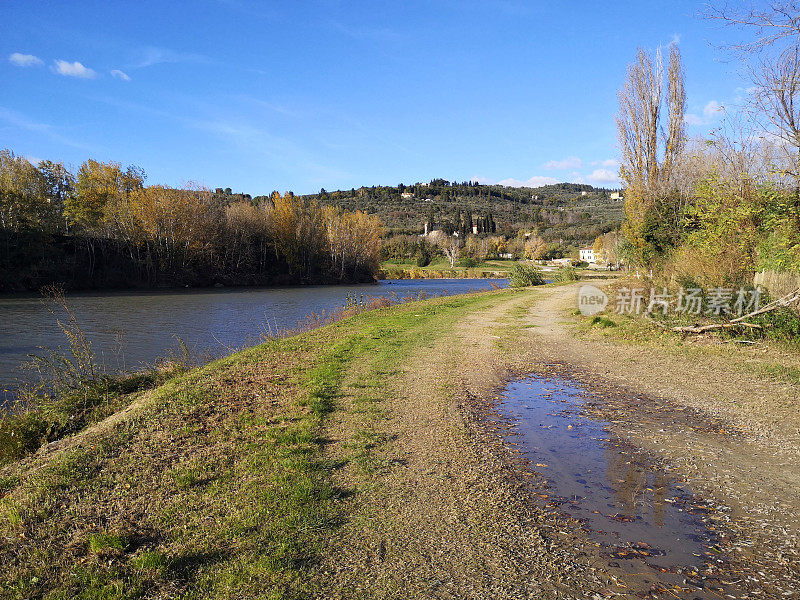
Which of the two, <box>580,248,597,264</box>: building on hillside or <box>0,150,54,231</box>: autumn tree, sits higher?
<box>0,150,54,231</box>: autumn tree

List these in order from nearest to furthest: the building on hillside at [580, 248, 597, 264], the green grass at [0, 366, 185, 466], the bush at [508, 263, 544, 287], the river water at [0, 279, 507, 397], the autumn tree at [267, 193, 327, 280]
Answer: the green grass at [0, 366, 185, 466], the river water at [0, 279, 507, 397], the bush at [508, 263, 544, 287], the autumn tree at [267, 193, 327, 280], the building on hillside at [580, 248, 597, 264]

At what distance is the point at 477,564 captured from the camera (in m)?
3.51

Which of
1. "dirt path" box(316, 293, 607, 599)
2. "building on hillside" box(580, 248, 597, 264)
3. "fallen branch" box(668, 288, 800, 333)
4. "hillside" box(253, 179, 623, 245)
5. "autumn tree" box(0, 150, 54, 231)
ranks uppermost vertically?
"hillside" box(253, 179, 623, 245)

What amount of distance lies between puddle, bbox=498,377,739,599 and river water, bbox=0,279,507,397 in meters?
10.2

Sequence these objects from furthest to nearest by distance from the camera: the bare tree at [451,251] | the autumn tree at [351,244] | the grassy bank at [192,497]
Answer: the bare tree at [451,251], the autumn tree at [351,244], the grassy bank at [192,497]

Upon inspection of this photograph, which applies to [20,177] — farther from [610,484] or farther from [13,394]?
[610,484]

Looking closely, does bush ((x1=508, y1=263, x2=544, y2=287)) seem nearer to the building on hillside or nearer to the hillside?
the building on hillside

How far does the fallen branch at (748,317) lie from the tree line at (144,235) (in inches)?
1770

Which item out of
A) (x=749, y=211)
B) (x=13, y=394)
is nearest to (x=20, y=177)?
(x=13, y=394)

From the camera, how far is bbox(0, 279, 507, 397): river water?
14820 millimetres

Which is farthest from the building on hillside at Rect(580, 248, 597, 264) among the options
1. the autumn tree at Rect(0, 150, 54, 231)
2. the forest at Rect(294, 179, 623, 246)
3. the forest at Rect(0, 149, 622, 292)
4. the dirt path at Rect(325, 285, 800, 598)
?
the dirt path at Rect(325, 285, 800, 598)

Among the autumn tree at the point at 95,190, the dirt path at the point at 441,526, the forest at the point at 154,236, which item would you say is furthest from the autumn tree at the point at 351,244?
the dirt path at the point at 441,526

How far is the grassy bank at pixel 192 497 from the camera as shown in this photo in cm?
340

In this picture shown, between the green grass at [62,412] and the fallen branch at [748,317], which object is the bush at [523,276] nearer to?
the fallen branch at [748,317]
